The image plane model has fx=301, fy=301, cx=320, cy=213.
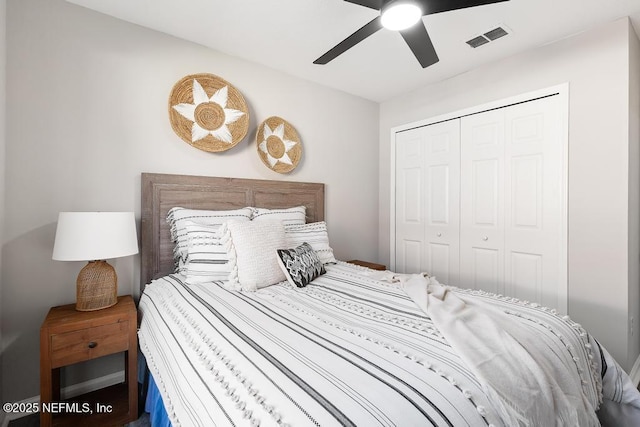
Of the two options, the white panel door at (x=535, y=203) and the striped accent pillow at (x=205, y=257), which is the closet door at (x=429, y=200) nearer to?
the white panel door at (x=535, y=203)

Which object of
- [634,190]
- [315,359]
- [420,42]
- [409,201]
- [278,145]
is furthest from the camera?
[409,201]

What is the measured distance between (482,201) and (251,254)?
2.19m

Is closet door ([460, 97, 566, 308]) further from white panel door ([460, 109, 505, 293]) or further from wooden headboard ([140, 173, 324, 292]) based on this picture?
wooden headboard ([140, 173, 324, 292])

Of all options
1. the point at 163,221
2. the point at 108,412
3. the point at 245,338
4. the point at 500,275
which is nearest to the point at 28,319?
the point at 108,412

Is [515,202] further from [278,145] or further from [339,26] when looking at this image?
[278,145]

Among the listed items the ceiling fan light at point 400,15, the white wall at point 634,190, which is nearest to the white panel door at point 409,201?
the white wall at point 634,190

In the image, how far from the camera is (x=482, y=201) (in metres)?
2.79

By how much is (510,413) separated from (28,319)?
2412 mm

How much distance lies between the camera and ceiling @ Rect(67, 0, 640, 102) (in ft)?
6.36

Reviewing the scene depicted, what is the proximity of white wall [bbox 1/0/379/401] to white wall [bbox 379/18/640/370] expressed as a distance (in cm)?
258

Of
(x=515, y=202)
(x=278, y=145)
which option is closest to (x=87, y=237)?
(x=278, y=145)

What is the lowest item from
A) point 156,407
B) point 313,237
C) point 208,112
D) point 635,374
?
point 635,374

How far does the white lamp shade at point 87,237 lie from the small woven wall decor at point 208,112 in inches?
35.3

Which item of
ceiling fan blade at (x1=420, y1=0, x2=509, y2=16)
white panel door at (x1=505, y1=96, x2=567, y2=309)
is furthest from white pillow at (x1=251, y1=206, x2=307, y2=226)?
white panel door at (x1=505, y1=96, x2=567, y2=309)
